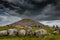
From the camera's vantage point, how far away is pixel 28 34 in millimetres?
81562

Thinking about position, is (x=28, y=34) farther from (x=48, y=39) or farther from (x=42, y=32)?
(x=48, y=39)

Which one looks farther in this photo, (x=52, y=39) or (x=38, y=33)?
(x=38, y=33)

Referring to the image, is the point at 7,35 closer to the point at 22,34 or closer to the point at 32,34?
the point at 22,34

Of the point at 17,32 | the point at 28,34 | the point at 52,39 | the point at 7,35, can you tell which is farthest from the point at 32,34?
the point at 52,39

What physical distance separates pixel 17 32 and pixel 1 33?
843cm

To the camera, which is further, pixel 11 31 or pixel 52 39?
pixel 11 31

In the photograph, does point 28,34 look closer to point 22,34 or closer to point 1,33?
point 22,34

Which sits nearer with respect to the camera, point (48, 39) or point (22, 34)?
point (48, 39)

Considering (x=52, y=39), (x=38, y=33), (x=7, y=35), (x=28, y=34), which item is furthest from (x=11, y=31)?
(x=52, y=39)

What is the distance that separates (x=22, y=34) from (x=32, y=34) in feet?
16.7

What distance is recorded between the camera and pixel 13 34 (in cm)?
7812

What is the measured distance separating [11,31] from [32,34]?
10.9m

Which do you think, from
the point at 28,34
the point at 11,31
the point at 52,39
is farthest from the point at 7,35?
the point at 52,39

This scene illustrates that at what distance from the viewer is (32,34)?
79.8m
